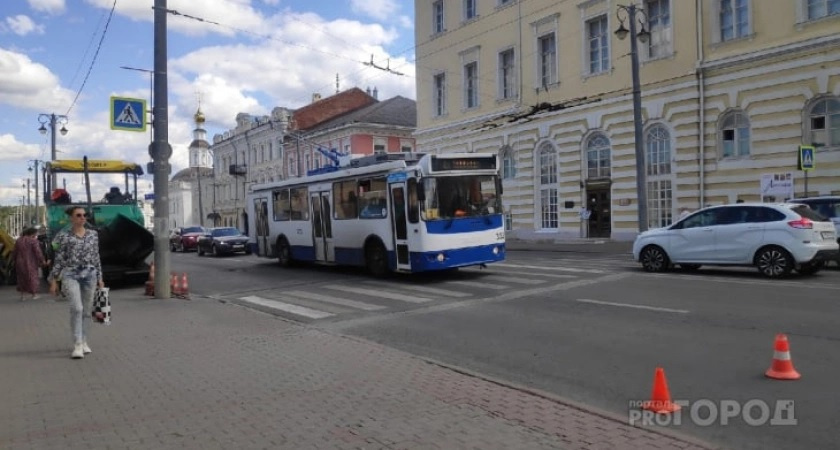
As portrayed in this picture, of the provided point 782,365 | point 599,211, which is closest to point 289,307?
point 782,365

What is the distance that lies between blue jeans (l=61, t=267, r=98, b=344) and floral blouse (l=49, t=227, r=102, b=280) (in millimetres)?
81

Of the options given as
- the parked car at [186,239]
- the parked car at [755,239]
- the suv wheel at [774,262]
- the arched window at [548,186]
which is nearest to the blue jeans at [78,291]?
the parked car at [755,239]

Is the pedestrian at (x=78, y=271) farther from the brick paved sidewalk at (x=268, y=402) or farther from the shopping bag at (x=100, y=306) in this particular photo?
the brick paved sidewalk at (x=268, y=402)

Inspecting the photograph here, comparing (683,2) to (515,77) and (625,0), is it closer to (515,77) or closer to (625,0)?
(625,0)

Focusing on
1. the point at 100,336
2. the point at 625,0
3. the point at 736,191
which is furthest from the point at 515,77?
the point at 100,336

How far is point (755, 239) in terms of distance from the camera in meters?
14.2

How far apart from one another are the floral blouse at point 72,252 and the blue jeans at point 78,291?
81mm

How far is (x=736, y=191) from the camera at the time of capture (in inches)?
984

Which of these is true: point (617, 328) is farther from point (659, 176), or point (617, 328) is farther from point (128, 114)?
point (659, 176)

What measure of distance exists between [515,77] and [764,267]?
23.1m

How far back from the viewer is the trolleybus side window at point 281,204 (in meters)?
20.9

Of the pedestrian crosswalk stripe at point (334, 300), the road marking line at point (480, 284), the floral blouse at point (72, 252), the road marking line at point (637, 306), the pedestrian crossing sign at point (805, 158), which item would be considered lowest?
the pedestrian crosswalk stripe at point (334, 300)

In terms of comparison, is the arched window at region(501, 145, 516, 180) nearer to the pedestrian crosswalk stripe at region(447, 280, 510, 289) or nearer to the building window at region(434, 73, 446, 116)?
the building window at region(434, 73, 446, 116)

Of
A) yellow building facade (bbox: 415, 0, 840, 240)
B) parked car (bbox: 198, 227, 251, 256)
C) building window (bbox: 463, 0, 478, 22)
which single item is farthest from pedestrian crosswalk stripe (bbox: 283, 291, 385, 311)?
building window (bbox: 463, 0, 478, 22)
